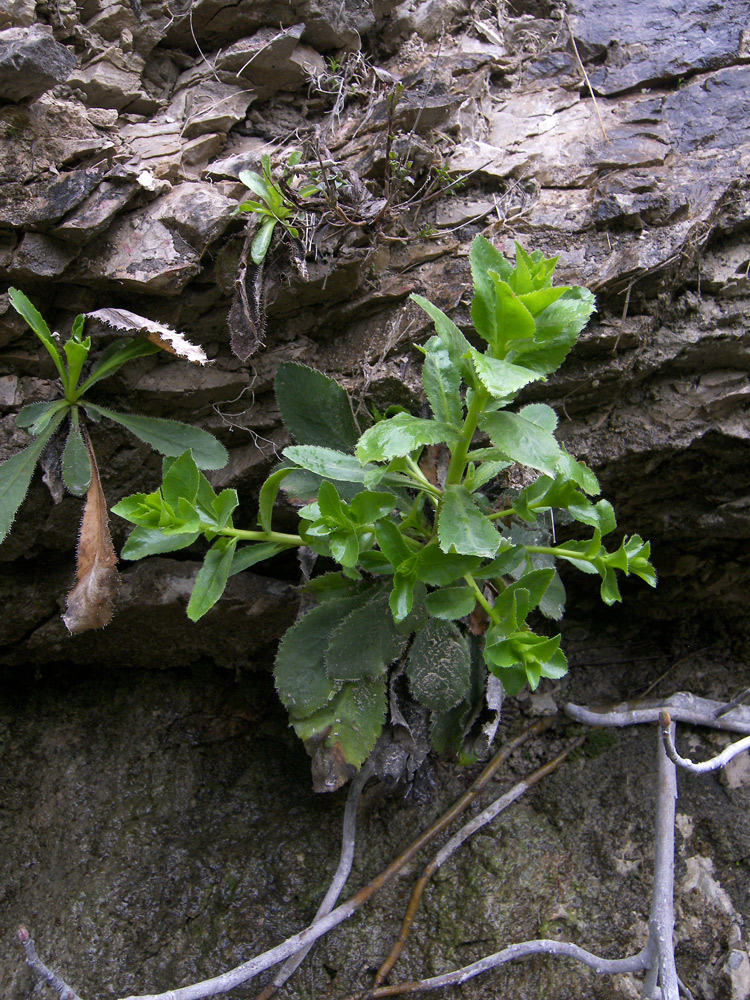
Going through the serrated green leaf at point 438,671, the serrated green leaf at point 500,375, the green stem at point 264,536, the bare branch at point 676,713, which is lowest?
the bare branch at point 676,713

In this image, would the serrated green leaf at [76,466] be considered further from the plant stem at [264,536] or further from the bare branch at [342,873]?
the bare branch at [342,873]

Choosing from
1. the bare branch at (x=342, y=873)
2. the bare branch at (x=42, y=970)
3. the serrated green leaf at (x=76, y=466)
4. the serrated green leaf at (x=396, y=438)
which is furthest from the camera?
the bare branch at (x=342, y=873)

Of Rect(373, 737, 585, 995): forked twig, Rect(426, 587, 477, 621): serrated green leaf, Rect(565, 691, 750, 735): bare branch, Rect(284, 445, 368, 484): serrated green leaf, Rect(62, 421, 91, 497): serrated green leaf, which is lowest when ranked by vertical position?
Rect(373, 737, 585, 995): forked twig

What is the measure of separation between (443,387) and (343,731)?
0.74 m

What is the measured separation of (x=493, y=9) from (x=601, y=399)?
1259 mm

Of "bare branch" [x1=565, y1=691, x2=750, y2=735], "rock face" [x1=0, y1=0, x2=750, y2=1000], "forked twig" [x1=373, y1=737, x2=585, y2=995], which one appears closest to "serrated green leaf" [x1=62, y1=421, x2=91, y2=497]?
"rock face" [x1=0, y1=0, x2=750, y2=1000]

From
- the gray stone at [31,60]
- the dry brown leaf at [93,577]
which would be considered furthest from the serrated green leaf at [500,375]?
the gray stone at [31,60]

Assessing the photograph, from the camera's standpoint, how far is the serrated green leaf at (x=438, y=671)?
4.62ft

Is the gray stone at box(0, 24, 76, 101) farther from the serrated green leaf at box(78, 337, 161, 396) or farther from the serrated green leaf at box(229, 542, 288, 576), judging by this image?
the serrated green leaf at box(229, 542, 288, 576)

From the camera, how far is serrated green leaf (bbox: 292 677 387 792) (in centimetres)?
141

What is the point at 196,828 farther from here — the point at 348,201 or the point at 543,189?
the point at 543,189

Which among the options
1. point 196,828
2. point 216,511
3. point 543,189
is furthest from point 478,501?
point 196,828

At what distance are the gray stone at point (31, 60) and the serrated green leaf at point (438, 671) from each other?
4.68ft

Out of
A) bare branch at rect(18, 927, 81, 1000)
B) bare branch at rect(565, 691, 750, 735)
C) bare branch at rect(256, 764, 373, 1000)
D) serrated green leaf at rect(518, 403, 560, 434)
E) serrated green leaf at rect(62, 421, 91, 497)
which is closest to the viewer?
bare branch at rect(18, 927, 81, 1000)
